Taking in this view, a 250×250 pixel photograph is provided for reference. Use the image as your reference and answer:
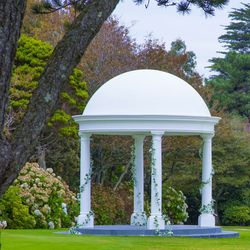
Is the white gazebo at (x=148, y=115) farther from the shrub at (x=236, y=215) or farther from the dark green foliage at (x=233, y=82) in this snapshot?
the dark green foliage at (x=233, y=82)

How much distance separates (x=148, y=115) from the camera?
72.0 feet

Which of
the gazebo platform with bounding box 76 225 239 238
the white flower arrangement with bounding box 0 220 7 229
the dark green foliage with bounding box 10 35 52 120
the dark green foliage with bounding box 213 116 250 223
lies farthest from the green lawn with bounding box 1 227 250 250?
the dark green foliage with bounding box 213 116 250 223

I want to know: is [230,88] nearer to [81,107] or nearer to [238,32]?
[238,32]

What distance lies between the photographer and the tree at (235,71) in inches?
1964

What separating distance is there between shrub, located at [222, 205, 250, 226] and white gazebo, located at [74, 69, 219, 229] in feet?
50.3

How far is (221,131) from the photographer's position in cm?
3838

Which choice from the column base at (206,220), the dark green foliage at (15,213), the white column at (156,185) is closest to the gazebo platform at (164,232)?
the white column at (156,185)

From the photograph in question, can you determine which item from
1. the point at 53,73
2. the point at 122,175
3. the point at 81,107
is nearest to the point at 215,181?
the point at 122,175

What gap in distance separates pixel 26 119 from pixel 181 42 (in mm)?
48256

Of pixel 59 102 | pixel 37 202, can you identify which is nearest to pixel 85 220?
pixel 37 202

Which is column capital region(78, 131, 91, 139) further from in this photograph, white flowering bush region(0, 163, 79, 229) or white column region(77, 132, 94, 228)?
white flowering bush region(0, 163, 79, 229)

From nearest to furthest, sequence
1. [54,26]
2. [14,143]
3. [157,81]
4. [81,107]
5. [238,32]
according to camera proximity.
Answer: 1. [14,143]
2. [157,81]
3. [81,107]
4. [54,26]
5. [238,32]

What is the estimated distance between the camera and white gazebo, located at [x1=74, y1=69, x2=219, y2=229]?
22.2m

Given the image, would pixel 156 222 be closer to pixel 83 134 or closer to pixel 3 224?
pixel 83 134
